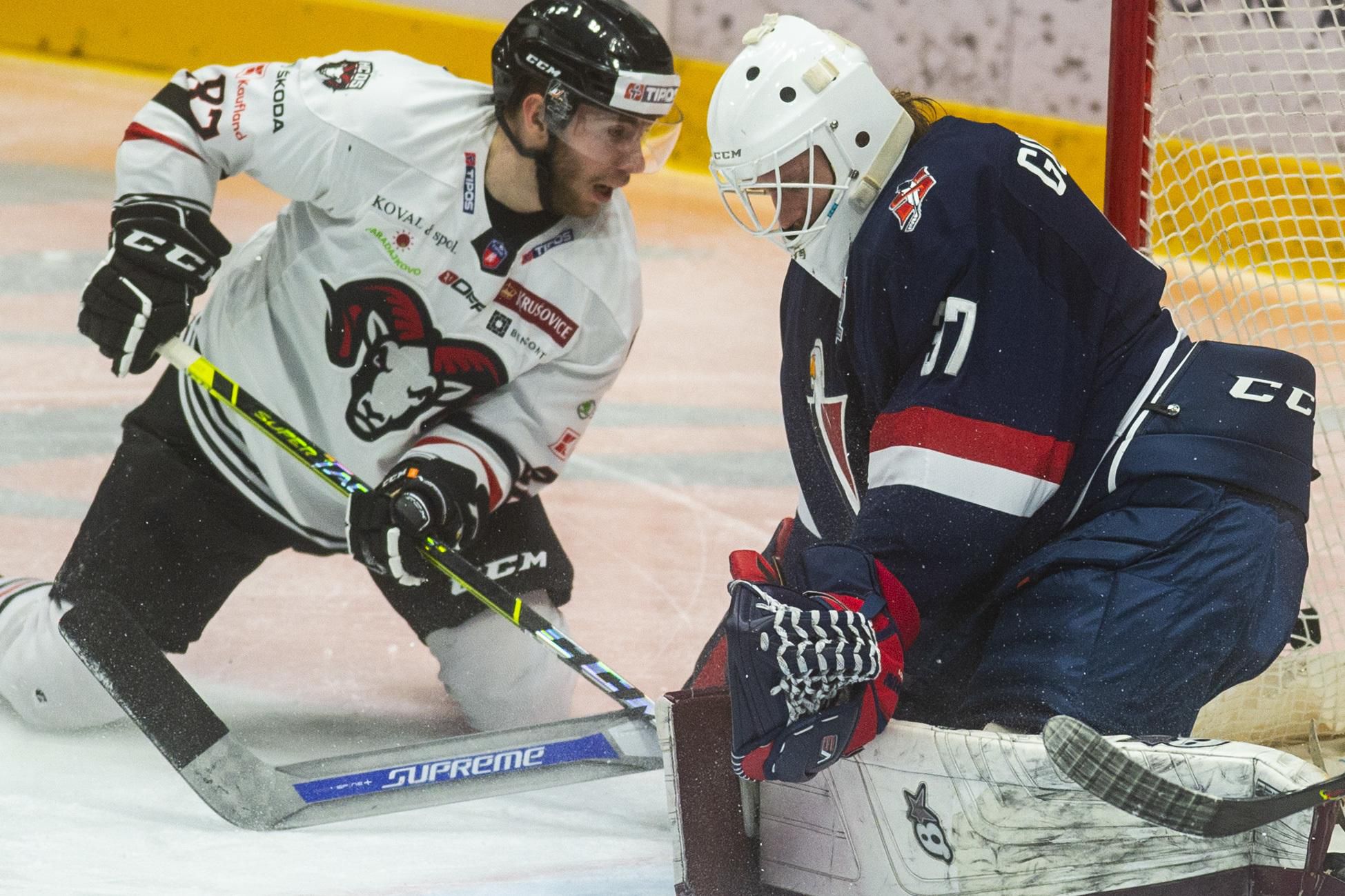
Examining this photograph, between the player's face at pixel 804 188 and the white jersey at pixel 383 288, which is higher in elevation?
the player's face at pixel 804 188

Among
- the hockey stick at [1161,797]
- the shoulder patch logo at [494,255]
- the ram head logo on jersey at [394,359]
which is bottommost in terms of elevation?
the ram head logo on jersey at [394,359]

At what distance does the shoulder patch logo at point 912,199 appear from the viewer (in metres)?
1.86

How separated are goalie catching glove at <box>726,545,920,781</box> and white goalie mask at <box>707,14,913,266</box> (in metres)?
0.42

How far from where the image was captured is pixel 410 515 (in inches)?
99.5

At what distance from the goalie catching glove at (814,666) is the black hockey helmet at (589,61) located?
0.95 meters

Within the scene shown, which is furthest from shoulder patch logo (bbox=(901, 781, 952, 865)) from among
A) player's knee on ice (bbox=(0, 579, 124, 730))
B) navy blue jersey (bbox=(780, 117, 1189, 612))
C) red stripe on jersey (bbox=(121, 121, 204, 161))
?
red stripe on jersey (bbox=(121, 121, 204, 161))

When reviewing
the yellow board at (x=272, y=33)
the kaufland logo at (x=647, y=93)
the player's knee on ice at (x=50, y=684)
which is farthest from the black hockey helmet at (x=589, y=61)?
the yellow board at (x=272, y=33)

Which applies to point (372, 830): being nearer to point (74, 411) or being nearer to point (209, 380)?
point (209, 380)

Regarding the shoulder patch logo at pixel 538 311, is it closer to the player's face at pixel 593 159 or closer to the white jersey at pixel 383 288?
the white jersey at pixel 383 288

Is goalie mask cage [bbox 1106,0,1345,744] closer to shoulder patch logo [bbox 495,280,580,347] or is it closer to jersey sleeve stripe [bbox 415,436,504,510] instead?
shoulder patch logo [bbox 495,280,580,347]

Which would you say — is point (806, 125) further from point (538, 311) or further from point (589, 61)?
point (538, 311)

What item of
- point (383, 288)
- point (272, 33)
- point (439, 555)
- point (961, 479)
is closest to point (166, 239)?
point (383, 288)

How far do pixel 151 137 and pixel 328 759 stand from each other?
41.8 inches

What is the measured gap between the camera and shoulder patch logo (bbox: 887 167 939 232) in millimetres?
1859
